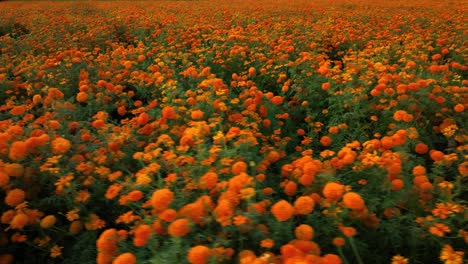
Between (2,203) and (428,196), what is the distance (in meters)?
2.64

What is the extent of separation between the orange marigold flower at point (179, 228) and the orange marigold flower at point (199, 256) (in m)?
0.13

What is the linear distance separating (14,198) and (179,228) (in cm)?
119

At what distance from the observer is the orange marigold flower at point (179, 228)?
157 cm

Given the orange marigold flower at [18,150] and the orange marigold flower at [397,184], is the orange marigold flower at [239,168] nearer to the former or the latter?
the orange marigold flower at [397,184]

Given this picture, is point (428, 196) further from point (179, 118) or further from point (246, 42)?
point (246, 42)

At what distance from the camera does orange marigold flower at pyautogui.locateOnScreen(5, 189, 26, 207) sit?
82.6 inches

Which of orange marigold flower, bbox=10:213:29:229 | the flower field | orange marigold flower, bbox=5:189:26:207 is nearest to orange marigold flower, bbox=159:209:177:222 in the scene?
the flower field

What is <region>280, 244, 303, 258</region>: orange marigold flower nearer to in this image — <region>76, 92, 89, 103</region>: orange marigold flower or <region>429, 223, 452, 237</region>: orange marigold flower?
<region>429, 223, 452, 237</region>: orange marigold flower

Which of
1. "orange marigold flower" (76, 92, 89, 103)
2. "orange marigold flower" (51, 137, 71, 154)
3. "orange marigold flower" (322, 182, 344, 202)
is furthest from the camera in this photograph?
"orange marigold flower" (76, 92, 89, 103)

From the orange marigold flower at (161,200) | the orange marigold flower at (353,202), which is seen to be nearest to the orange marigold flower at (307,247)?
the orange marigold flower at (353,202)

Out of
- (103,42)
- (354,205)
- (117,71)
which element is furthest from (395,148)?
(103,42)

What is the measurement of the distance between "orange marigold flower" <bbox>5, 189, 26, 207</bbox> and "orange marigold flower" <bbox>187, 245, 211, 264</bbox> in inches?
50.5

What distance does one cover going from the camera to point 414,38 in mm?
5402

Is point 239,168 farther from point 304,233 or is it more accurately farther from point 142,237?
point 142,237
